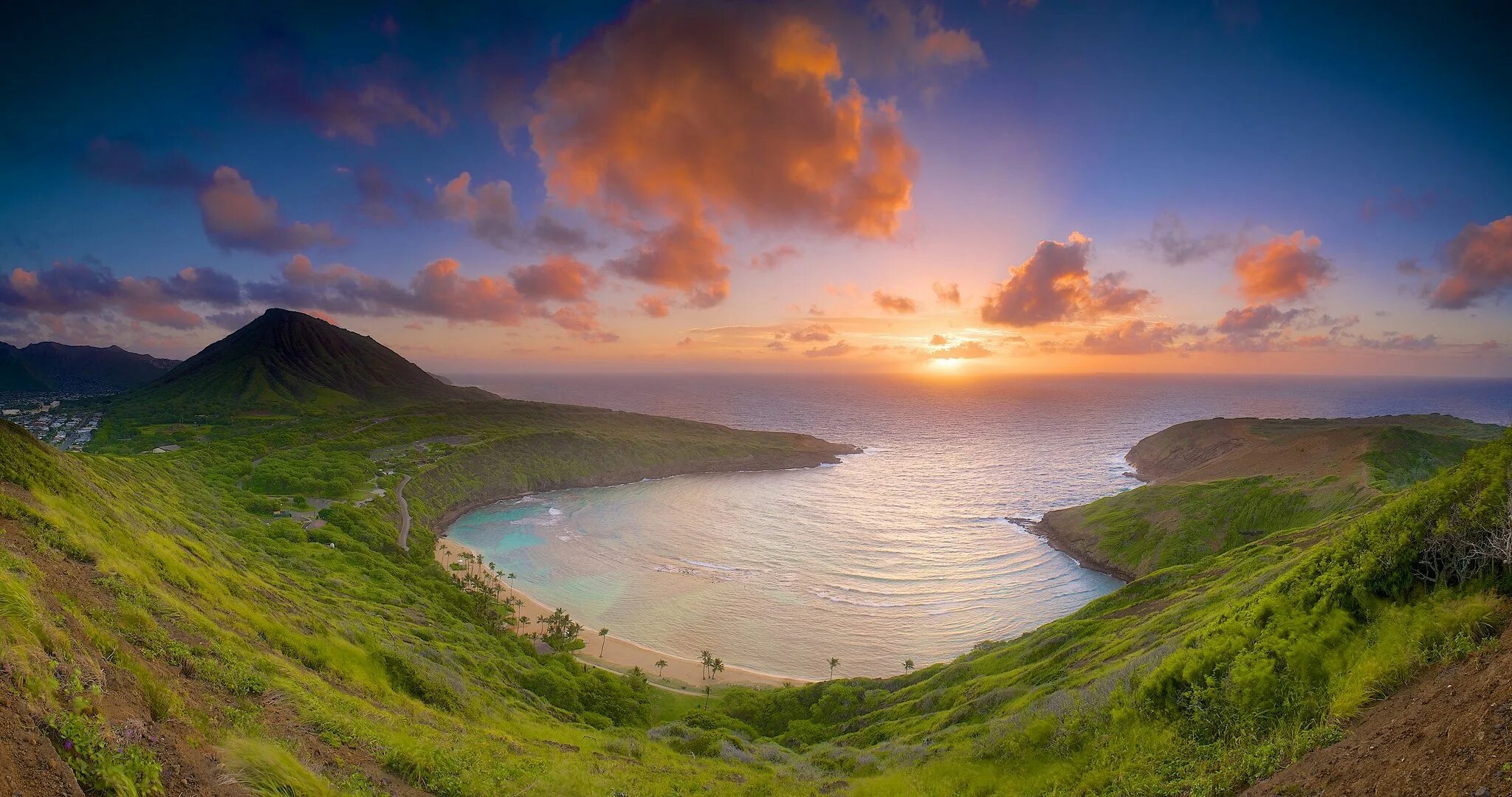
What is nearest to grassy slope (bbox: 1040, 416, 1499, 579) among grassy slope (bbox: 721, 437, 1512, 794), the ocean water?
the ocean water

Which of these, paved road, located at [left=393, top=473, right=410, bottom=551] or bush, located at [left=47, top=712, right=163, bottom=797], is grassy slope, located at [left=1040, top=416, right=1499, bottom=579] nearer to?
bush, located at [left=47, top=712, right=163, bottom=797]

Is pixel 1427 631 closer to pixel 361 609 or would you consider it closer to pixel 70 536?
pixel 70 536

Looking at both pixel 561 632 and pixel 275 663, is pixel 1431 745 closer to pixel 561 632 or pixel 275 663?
pixel 275 663

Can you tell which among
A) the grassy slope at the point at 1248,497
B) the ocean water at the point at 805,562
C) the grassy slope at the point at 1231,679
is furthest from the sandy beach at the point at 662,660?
the grassy slope at the point at 1248,497

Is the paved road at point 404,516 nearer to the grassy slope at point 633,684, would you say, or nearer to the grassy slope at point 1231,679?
the grassy slope at point 633,684

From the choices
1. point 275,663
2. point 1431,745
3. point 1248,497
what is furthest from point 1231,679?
point 1248,497

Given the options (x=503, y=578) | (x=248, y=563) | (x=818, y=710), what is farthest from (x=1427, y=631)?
(x=503, y=578)
